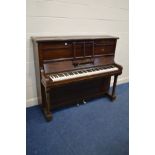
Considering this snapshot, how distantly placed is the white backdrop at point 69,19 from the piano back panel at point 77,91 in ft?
1.24

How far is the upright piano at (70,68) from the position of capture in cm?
221

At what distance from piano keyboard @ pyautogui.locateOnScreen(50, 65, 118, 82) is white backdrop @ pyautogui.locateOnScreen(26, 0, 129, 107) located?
54 centimetres

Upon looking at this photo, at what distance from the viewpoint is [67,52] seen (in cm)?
240

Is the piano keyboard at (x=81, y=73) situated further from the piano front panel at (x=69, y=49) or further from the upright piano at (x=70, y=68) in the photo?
the piano front panel at (x=69, y=49)

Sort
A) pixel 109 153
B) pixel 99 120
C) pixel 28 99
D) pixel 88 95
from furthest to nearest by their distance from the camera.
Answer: pixel 88 95 → pixel 28 99 → pixel 99 120 → pixel 109 153

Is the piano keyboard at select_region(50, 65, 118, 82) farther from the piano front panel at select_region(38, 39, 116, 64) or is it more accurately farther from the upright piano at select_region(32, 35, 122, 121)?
the piano front panel at select_region(38, 39, 116, 64)

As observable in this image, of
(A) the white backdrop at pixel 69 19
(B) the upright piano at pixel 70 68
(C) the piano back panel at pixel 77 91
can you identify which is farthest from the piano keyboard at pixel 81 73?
(A) the white backdrop at pixel 69 19

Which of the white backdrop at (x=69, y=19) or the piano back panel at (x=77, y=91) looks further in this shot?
the piano back panel at (x=77, y=91)

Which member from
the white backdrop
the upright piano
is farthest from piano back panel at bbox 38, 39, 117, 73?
the white backdrop

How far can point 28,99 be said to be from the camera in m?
2.62
